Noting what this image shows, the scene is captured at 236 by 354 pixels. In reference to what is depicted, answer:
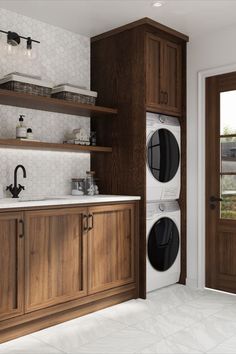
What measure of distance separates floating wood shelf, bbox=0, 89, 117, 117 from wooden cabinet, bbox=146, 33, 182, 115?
16.6 inches

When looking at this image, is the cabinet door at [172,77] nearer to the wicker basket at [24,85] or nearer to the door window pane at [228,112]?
the door window pane at [228,112]

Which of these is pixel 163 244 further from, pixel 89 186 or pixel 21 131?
pixel 21 131

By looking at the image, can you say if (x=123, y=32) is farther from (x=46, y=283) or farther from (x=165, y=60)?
(x=46, y=283)

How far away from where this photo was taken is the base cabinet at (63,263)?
8.66ft

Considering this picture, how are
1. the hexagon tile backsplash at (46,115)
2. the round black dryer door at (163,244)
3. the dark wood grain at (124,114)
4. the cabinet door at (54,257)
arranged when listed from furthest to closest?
1. the round black dryer door at (163,244)
2. the dark wood grain at (124,114)
3. the hexagon tile backsplash at (46,115)
4. the cabinet door at (54,257)

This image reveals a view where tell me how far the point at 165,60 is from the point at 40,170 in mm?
1639

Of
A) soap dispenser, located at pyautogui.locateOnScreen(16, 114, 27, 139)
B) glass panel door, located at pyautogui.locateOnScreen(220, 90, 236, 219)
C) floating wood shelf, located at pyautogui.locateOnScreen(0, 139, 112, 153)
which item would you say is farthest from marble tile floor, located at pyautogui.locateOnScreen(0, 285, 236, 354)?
soap dispenser, located at pyautogui.locateOnScreen(16, 114, 27, 139)

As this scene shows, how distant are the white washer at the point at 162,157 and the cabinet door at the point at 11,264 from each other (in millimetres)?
1426

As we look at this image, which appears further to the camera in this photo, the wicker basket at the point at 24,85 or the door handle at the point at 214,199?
the door handle at the point at 214,199

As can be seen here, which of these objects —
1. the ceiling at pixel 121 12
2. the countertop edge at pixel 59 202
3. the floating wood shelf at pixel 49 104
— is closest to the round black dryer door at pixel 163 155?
the countertop edge at pixel 59 202

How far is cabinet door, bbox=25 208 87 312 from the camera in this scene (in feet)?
9.00

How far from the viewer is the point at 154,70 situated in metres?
3.70

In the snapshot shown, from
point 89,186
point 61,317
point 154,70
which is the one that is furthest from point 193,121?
point 61,317

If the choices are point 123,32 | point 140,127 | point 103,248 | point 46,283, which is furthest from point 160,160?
point 46,283
